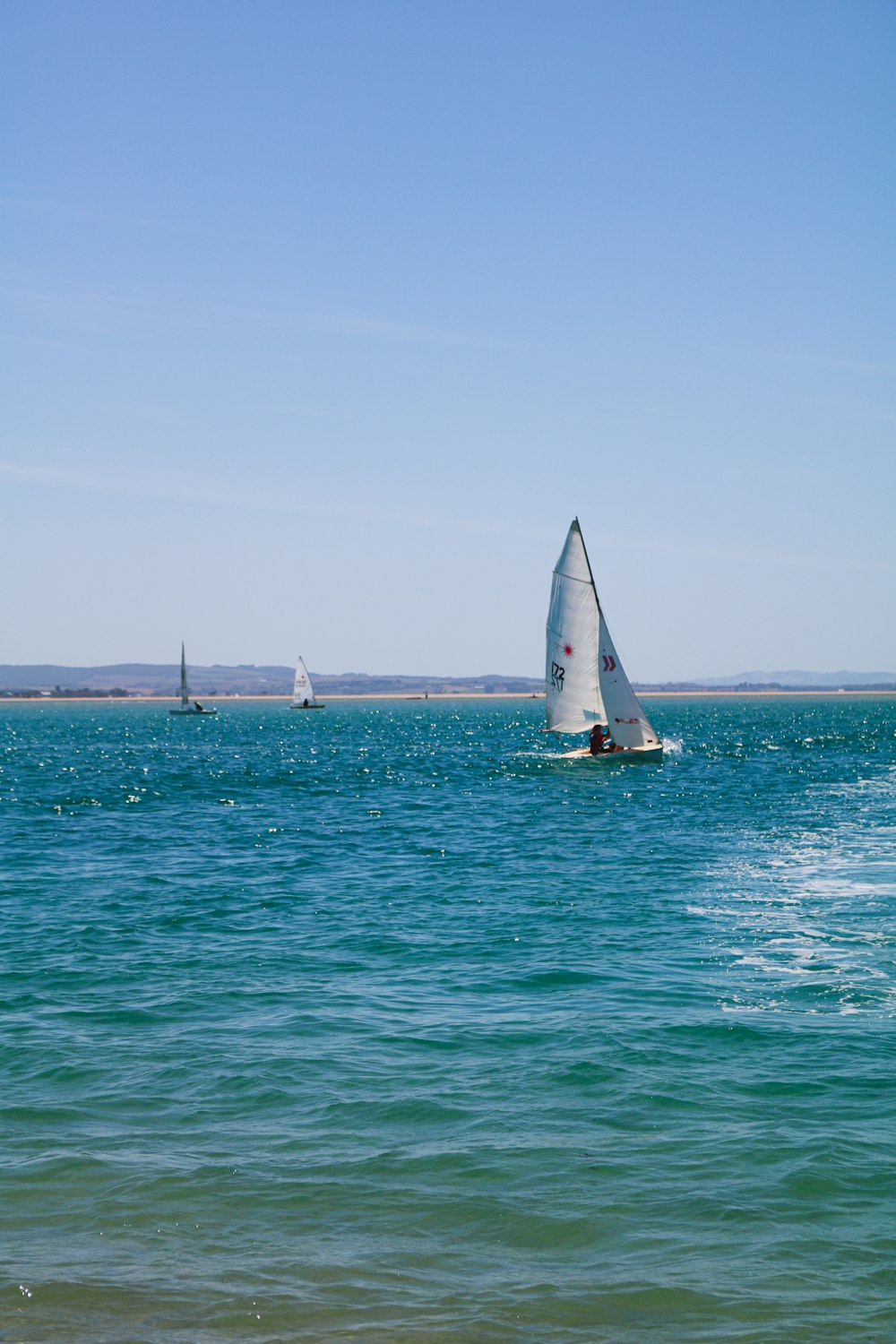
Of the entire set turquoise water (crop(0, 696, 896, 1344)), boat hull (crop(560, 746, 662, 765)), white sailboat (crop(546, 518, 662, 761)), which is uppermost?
white sailboat (crop(546, 518, 662, 761))

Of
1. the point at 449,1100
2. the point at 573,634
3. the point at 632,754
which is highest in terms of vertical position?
the point at 573,634

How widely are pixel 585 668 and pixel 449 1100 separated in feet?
162

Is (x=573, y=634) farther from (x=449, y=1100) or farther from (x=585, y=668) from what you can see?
(x=449, y=1100)

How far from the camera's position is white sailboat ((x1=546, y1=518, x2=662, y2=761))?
60.9m

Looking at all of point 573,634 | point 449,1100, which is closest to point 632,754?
point 573,634

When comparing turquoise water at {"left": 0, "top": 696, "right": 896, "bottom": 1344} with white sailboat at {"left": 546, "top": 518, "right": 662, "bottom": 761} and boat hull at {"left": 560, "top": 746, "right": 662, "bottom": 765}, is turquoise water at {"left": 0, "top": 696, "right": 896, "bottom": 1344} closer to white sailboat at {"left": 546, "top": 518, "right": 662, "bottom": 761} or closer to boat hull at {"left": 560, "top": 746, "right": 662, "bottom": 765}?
white sailboat at {"left": 546, "top": 518, "right": 662, "bottom": 761}

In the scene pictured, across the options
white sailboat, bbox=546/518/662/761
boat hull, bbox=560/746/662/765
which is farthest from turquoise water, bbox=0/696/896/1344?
boat hull, bbox=560/746/662/765

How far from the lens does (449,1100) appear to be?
1312 centimetres

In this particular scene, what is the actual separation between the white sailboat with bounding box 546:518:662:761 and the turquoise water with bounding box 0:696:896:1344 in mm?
29787

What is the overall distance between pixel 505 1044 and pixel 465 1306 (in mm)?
6429

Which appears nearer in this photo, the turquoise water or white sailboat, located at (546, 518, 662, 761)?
the turquoise water

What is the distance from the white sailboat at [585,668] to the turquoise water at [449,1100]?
2979 centimetres

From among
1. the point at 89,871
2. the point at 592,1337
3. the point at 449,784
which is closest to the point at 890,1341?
the point at 592,1337

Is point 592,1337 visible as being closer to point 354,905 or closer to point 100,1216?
point 100,1216
